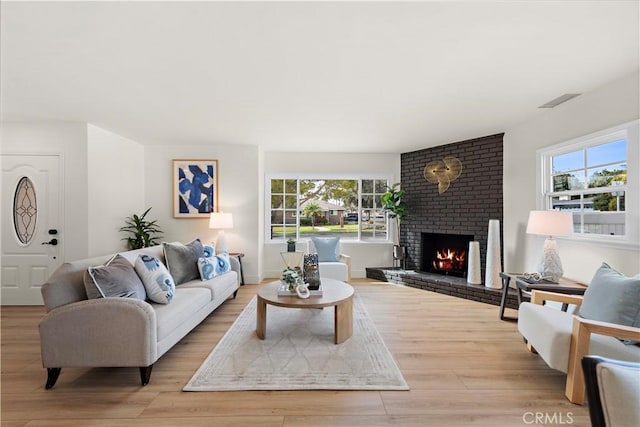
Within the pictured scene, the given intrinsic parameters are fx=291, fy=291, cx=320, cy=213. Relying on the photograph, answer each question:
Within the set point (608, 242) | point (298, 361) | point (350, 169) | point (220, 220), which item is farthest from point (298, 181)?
point (608, 242)

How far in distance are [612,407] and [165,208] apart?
221 inches

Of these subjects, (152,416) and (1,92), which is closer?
(152,416)

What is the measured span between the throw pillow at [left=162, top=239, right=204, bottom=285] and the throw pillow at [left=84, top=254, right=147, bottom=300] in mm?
789

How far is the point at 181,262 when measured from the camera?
3453 millimetres

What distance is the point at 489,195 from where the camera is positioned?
179 inches

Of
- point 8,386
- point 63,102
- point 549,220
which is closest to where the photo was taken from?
point 8,386

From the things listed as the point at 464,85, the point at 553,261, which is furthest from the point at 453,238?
the point at 464,85

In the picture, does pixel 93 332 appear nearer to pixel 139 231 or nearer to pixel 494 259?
pixel 139 231

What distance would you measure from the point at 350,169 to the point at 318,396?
434cm

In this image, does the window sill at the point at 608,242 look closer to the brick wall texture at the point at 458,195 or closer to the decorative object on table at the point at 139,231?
the brick wall texture at the point at 458,195

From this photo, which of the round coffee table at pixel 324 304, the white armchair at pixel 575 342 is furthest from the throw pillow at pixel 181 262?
the white armchair at pixel 575 342

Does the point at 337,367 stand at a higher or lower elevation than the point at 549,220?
lower

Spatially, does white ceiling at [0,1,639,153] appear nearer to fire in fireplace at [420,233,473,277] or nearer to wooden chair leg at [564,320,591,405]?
wooden chair leg at [564,320,591,405]

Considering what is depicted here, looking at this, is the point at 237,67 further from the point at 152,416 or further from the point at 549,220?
the point at 549,220
